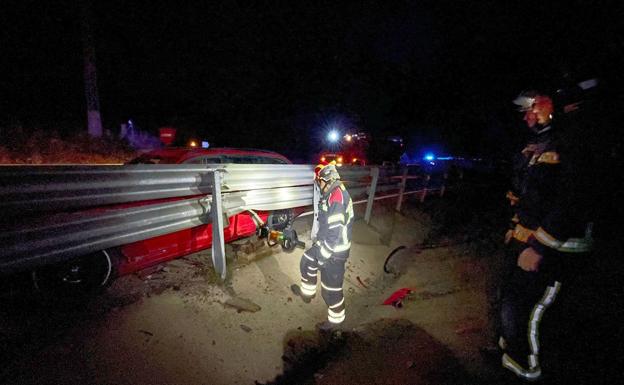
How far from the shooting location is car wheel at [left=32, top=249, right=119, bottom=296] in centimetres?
267

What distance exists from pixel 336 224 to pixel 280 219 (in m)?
1.58

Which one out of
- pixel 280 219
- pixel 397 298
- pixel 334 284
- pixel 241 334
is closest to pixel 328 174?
pixel 334 284

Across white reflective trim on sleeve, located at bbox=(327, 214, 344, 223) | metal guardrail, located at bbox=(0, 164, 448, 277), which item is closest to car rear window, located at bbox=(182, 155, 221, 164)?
metal guardrail, located at bbox=(0, 164, 448, 277)

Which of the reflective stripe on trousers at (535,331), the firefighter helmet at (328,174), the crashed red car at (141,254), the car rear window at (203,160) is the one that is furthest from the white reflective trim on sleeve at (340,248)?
the car rear window at (203,160)

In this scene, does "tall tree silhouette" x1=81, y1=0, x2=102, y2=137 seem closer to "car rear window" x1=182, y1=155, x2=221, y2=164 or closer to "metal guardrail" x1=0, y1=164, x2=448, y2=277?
"car rear window" x1=182, y1=155, x2=221, y2=164

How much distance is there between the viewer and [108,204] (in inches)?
89.2

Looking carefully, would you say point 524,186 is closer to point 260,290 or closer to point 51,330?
point 260,290

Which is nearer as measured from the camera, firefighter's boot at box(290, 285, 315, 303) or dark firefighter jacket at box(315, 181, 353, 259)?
dark firefighter jacket at box(315, 181, 353, 259)

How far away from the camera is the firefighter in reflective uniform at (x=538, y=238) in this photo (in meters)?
2.08

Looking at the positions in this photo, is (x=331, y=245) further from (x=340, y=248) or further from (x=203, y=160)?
(x=203, y=160)

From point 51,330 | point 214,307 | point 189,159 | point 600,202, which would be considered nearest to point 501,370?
point 600,202

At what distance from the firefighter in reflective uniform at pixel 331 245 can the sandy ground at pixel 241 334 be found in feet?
1.11

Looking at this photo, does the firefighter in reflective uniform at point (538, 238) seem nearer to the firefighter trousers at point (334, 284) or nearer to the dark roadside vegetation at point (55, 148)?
the firefighter trousers at point (334, 284)

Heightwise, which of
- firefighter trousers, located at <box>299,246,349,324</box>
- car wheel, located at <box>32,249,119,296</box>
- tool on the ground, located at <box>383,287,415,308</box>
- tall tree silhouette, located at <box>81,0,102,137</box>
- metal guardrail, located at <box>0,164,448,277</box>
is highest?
tall tree silhouette, located at <box>81,0,102,137</box>
